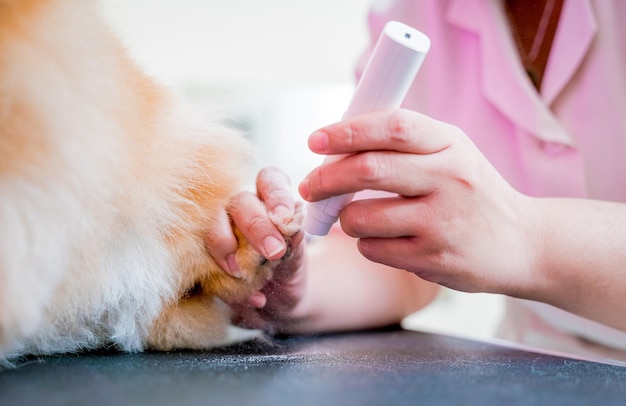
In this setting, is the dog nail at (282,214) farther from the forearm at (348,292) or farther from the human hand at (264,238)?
the forearm at (348,292)

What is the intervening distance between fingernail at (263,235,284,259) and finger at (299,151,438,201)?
0.19 ft

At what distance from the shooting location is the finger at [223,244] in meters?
0.57

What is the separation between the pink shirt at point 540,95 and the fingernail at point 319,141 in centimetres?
46

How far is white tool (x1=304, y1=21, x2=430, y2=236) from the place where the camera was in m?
0.48

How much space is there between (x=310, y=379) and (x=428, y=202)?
184 millimetres

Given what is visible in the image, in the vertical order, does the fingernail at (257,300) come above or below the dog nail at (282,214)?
below

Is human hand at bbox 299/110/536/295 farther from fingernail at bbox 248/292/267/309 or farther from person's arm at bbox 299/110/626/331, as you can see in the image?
fingernail at bbox 248/292/267/309

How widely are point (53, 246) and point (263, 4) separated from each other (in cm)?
220

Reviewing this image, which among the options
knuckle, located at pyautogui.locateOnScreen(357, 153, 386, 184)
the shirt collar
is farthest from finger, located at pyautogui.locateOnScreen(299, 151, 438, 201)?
the shirt collar

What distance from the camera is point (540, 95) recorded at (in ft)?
2.90

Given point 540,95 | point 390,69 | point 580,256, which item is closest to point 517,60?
point 540,95

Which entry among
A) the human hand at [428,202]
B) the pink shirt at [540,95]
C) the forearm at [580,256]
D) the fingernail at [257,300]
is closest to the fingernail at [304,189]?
the human hand at [428,202]

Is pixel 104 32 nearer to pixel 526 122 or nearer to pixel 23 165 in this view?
pixel 23 165

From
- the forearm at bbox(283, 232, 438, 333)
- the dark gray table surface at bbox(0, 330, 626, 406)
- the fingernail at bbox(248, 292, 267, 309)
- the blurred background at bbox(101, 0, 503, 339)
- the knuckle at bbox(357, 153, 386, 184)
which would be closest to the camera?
the dark gray table surface at bbox(0, 330, 626, 406)
